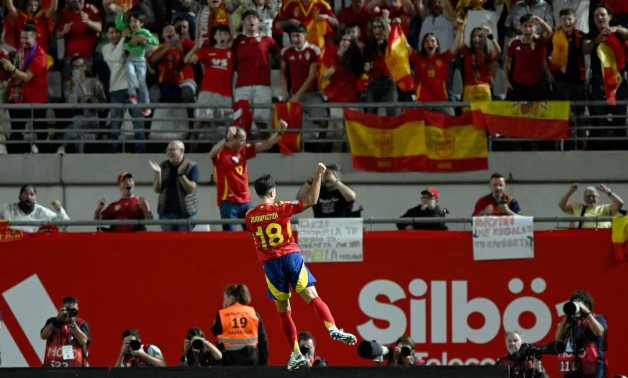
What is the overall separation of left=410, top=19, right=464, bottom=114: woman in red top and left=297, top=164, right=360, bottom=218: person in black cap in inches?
98.4

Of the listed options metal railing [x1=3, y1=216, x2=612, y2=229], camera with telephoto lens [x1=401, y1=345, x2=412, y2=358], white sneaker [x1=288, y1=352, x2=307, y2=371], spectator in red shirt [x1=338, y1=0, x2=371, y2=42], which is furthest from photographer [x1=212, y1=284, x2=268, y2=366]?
spectator in red shirt [x1=338, y1=0, x2=371, y2=42]

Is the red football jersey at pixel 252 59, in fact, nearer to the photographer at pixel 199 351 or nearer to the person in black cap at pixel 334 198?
the person in black cap at pixel 334 198

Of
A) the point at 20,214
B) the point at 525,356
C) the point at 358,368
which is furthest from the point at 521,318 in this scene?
the point at 20,214

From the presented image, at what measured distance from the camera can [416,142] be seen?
20359mm

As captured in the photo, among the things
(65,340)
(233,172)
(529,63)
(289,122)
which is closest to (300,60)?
(289,122)

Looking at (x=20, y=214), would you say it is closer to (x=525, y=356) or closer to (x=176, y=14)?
(x=176, y=14)

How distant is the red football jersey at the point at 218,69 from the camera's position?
68.0 feet

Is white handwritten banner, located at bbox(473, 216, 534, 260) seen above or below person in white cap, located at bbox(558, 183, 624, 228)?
below

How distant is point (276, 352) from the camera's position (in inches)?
733

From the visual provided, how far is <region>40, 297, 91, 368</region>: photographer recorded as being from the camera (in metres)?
17.3

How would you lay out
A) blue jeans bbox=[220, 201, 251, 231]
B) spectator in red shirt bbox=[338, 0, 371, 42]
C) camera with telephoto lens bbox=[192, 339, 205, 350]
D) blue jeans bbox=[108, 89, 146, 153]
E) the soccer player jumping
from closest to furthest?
the soccer player jumping, camera with telephoto lens bbox=[192, 339, 205, 350], blue jeans bbox=[220, 201, 251, 231], blue jeans bbox=[108, 89, 146, 153], spectator in red shirt bbox=[338, 0, 371, 42]

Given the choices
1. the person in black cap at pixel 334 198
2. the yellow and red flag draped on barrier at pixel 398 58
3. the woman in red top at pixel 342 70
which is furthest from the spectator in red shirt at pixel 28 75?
the yellow and red flag draped on barrier at pixel 398 58

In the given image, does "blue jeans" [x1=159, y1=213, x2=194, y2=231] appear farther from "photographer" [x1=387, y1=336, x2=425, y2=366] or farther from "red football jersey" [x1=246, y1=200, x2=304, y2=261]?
"red football jersey" [x1=246, y1=200, x2=304, y2=261]

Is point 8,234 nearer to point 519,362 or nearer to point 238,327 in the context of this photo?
point 238,327
